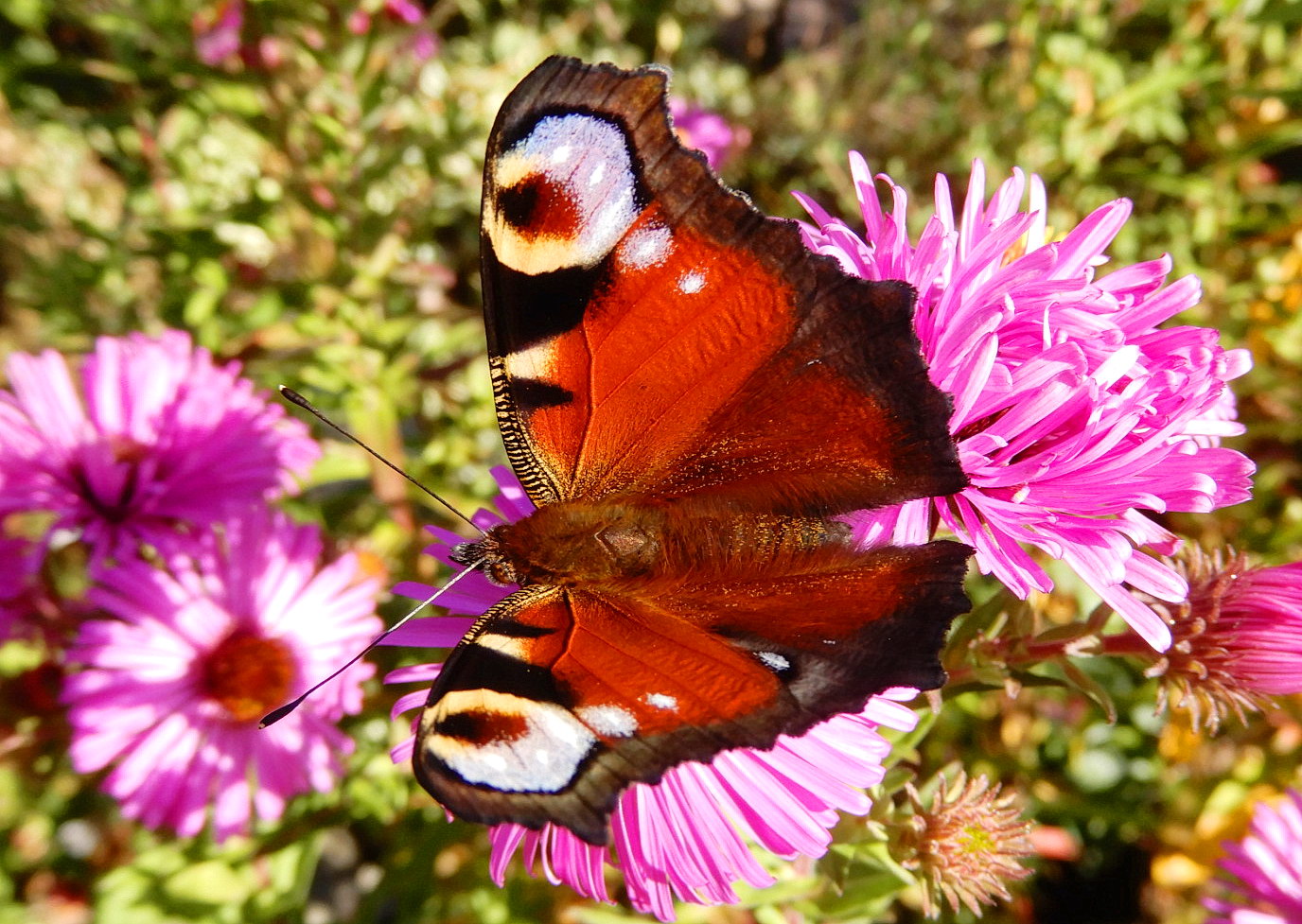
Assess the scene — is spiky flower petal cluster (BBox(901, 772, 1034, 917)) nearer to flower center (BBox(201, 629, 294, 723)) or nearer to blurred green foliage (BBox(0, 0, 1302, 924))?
blurred green foliage (BBox(0, 0, 1302, 924))

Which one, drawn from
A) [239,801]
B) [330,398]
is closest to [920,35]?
[330,398]

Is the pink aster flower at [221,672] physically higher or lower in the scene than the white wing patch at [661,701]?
higher

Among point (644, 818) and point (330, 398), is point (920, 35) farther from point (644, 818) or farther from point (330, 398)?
point (644, 818)

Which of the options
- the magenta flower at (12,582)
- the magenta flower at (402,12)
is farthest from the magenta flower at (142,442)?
the magenta flower at (402,12)

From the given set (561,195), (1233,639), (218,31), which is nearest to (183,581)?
(561,195)

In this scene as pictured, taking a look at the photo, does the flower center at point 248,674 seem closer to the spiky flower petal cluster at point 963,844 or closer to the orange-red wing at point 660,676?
the orange-red wing at point 660,676

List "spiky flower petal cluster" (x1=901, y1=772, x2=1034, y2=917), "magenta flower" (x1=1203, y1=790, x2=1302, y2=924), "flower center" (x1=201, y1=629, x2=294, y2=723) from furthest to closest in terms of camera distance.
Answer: "flower center" (x1=201, y1=629, x2=294, y2=723), "magenta flower" (x1=1203, y1=790, x2=1302, y2=924), "spiky flower petal cluster" (x1=901, y1=772, x2=1034, y2=917)

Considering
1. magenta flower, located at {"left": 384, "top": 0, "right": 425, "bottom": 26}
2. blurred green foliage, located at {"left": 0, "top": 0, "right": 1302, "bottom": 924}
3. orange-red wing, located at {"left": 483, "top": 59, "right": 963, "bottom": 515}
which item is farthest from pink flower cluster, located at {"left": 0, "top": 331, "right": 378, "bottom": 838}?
magenta flower, located at {"left": 384, "top": 0, "right": 425, "bottom": 26}
